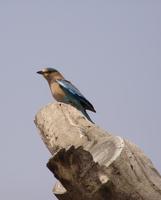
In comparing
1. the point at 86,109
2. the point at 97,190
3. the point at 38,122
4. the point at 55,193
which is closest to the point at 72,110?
the point at 38,122

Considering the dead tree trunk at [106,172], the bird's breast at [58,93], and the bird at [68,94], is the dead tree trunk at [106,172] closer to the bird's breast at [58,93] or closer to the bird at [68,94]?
the bird at [68,94]

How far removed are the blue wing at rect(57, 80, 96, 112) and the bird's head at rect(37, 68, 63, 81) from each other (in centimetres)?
24

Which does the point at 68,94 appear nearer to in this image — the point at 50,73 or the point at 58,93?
the point at 58,93

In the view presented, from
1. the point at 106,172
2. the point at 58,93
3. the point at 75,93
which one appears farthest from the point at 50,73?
the point at 106,172

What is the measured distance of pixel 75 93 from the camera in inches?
381

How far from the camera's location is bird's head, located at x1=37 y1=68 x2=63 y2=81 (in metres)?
10.1

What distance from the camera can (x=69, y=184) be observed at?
4688 millimetres

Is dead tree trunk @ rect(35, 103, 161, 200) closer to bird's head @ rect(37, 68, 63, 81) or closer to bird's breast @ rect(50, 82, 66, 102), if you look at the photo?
bird's breast @ rect(50, 82, 66, 102)

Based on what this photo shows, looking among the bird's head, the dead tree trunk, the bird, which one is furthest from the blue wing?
the dead tree trunk

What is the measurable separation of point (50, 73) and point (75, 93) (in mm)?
745

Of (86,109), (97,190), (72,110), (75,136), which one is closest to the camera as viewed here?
(97,190)

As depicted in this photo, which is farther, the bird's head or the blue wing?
the bird's head

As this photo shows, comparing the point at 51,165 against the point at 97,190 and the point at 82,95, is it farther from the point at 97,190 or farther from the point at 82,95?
the point at 82,95

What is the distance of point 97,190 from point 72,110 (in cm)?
156
